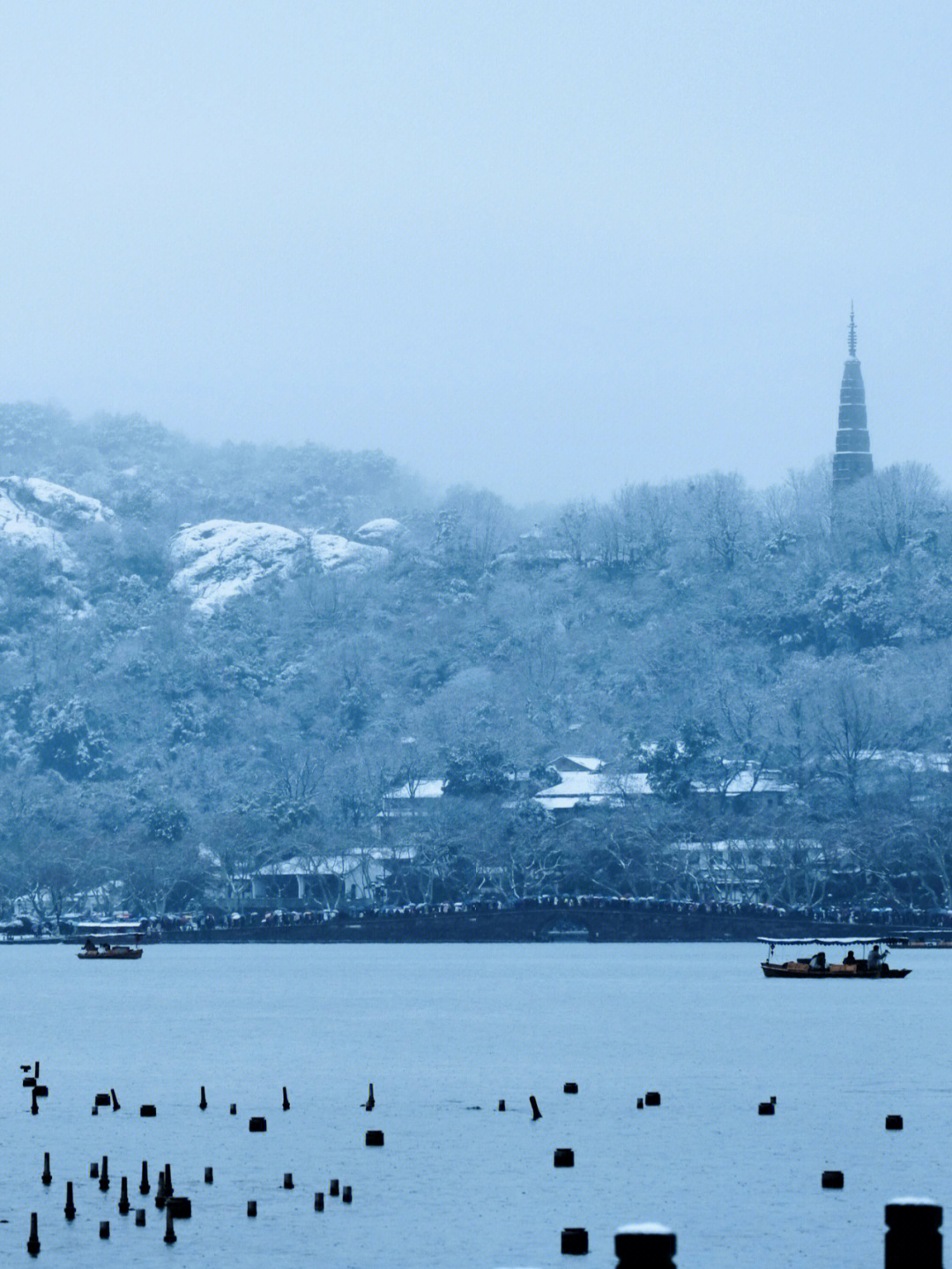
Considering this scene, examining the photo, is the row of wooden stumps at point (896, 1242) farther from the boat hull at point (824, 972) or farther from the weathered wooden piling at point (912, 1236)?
the boat hull at point (824, 972)

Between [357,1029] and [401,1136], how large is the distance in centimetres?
3392

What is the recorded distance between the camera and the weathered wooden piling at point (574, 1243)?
40156 mm

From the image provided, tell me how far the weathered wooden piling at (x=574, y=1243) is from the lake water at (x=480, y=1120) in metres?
0.42

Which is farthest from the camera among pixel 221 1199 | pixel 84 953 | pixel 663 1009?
pixel 84 953

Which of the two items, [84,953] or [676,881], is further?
[676,881]

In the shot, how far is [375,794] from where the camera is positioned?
19325cm

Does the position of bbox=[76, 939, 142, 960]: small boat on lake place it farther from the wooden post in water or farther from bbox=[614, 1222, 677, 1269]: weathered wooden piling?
bbox=[614, 1222, 677, 1269]: weathered wooden piling

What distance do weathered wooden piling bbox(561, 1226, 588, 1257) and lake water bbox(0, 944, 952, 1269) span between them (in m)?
0.42

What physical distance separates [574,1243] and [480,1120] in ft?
63.0

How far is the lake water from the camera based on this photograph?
140 ft

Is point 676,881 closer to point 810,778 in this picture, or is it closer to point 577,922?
point 577,922

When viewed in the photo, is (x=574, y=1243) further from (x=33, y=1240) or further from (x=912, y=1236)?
(x=912, y=1236)

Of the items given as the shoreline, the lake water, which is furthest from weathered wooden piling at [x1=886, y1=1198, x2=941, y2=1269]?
the shoreline

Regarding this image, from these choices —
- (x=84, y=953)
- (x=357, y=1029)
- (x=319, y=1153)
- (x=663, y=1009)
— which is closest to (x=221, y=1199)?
(x=319, y=1153)
